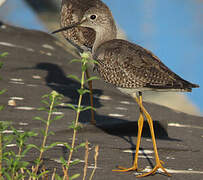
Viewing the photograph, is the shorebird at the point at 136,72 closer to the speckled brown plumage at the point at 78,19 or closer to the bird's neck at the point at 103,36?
the bird's neck at the point at 103,36

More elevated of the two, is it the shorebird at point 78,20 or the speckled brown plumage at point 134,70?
the shorebird at point 78,20

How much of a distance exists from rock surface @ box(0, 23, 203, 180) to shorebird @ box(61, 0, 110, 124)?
68cm

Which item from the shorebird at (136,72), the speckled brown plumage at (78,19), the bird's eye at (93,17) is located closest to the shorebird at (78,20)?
the speckled brown plumage at (78,19)

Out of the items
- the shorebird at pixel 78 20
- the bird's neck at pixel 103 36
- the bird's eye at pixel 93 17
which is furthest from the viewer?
the shorebird at pixel 78 20

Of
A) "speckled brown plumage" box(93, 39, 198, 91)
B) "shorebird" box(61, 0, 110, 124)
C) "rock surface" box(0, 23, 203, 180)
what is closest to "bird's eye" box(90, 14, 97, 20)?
"speckled brown plumage" box(93, 39, 198, 91)

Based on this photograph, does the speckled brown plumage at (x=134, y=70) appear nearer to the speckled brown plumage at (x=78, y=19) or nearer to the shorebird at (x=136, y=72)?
the shorebird at (x=136, y=72)

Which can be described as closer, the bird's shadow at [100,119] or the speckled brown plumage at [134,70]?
the speckled brown plumage at [134,70]

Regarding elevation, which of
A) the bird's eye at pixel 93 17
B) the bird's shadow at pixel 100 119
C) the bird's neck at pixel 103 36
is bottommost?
the bird's shadow at pixel 100 119

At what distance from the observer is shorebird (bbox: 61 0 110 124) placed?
288 inches

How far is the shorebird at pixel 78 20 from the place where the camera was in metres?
7.31

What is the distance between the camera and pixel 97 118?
7.59 m

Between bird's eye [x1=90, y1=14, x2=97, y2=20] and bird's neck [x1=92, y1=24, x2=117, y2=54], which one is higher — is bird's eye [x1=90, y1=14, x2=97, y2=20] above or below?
above

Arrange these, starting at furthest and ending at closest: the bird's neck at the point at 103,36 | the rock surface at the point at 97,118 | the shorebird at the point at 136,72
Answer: the bird's neck at the point at 103,36
the rock surface at the point at 97,118
the shorebird at the point at 136,72

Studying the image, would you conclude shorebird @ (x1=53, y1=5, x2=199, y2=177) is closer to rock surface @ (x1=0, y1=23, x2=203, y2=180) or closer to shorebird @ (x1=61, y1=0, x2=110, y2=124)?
→ rock surface @ (x1=0, y1=23, x2=203, y2=180)
